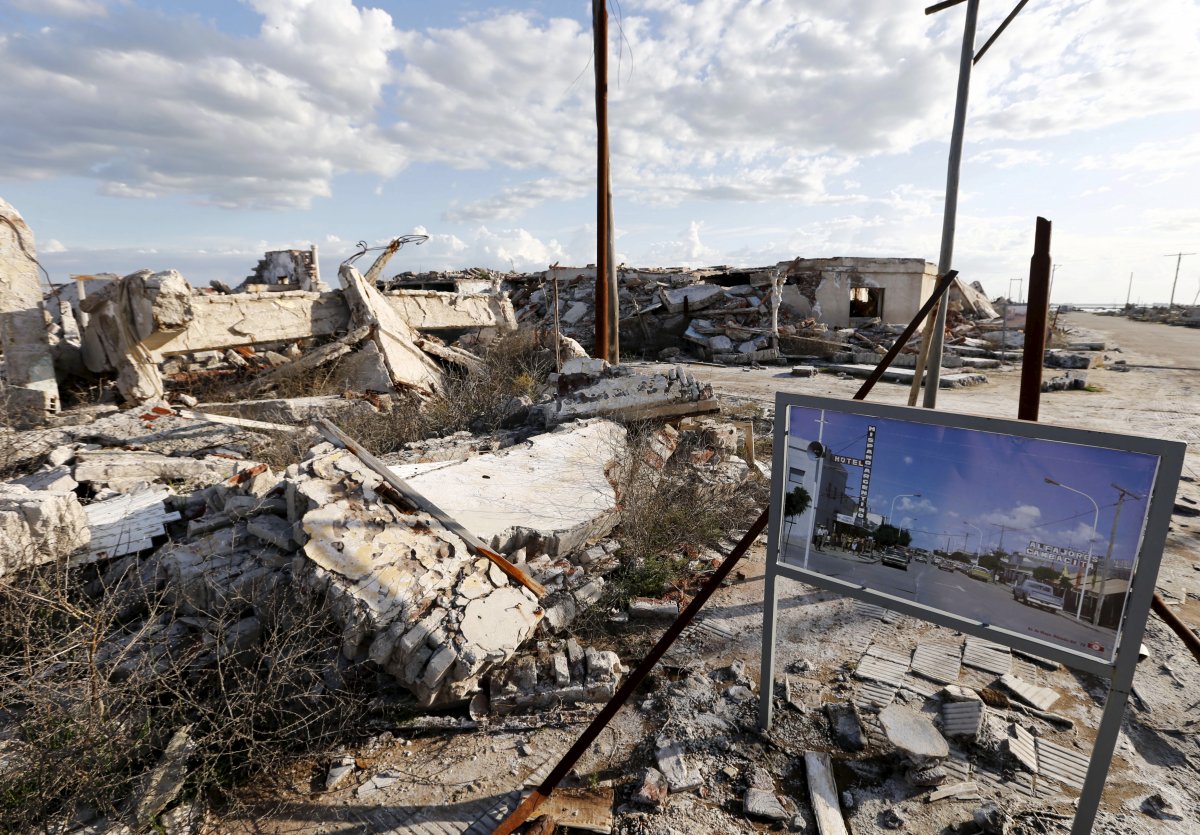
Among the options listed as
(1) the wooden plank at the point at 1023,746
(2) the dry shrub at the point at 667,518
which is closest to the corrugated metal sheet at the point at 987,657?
(1) the wooden plank at the point at 1023,746

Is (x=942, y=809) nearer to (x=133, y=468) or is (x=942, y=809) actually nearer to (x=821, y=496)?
(x=821, y=496)

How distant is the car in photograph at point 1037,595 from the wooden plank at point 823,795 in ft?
3.78

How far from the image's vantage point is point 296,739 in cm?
275

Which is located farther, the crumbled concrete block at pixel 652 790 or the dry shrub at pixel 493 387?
the dry shrub at pixel 493 387

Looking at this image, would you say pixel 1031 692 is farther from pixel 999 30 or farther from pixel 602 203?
pixel 602 203

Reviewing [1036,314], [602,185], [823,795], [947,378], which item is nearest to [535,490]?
[823,795]

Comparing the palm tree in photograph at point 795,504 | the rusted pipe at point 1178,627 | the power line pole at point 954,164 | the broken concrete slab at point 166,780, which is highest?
the power line pole at point 954,164

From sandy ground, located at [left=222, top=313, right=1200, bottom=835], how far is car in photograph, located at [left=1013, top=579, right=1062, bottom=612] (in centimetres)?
100

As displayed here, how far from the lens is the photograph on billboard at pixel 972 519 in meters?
2.03

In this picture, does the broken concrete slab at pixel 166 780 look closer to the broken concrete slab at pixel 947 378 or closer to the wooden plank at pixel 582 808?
the wooden plank at pixel 582 808

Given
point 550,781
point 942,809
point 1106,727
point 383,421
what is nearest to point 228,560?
point 550,781

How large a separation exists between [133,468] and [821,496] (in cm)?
582

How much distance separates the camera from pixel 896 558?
2502mm

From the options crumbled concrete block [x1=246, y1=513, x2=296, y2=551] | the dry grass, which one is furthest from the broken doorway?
crumbled concrete block [x1=246, y1=513, x2=296, y2=551]
